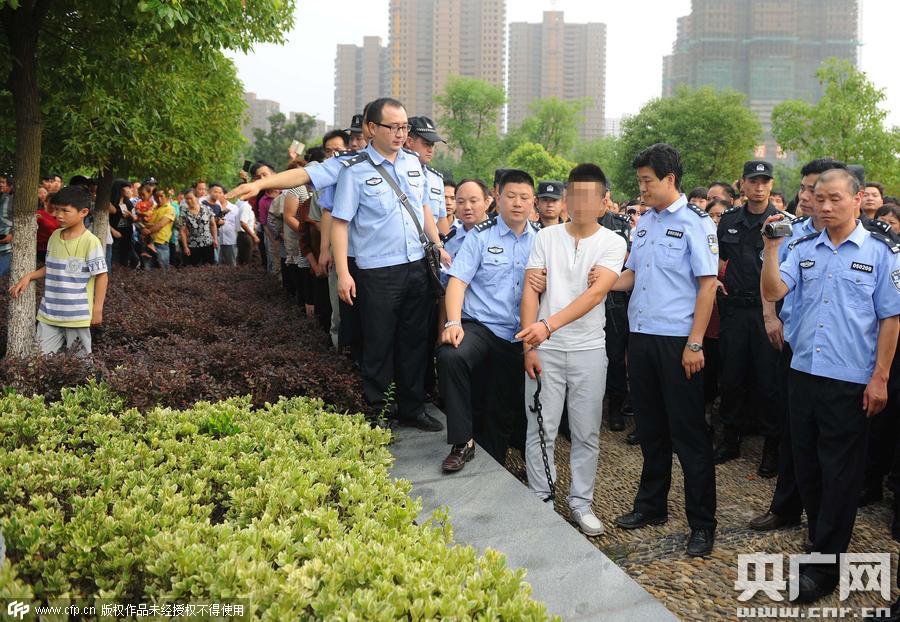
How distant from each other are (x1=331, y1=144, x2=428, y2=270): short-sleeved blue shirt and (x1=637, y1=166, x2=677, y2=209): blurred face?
1.46m

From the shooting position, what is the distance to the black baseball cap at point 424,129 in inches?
237

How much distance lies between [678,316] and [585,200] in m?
0.83

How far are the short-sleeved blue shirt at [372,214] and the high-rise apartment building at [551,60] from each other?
400 ft

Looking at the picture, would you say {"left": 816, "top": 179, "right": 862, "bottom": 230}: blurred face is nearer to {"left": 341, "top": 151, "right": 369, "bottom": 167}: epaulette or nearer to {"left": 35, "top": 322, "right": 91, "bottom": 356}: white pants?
{"left": 341, "top": 151, "right": 369, "bottom": 167}: epaulette

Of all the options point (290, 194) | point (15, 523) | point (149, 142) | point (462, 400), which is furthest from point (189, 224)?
point (15, 523)

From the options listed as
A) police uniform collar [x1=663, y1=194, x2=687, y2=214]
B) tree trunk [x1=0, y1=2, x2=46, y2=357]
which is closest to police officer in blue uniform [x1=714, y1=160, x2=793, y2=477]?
police uniform collar [x1=663, y1=194, x2=687, y2=214]

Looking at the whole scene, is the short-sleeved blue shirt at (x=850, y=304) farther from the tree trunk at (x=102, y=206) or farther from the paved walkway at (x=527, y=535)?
the tree trunk at (x=102, y=206)

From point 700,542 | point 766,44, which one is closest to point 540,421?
point 700,542

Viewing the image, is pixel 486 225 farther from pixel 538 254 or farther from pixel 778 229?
pixel 778 229

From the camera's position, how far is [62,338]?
5938 millimetres

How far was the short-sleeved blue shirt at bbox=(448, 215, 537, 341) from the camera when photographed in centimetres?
466

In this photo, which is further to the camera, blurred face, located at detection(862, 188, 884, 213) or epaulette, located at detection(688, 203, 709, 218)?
blurred face, located at detection(862, 188, 884, 213)

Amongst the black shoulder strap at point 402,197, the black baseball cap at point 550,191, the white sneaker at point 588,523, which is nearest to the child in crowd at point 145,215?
the black baseball cap at point 550,191

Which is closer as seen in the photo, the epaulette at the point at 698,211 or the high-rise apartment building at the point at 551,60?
the epaulette at the point at 698,211
